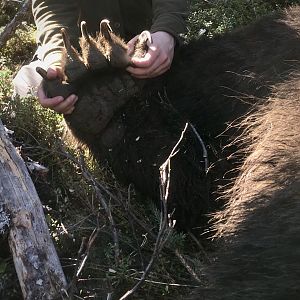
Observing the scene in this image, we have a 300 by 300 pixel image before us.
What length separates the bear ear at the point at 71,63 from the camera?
326cm

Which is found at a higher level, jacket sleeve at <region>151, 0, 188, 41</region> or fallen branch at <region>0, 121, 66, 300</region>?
jacket sleeve at <region>151, 0, 188, 41</region>

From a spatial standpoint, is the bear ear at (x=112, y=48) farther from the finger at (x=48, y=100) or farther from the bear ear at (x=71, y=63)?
the finger at (x=48, y=100)

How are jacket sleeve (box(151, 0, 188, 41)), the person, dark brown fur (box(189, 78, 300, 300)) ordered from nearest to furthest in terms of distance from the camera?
dark brown fur (box(189, 78, 300, 300)) < the person < jacket sleeve (box(151, 0, 188, 41))

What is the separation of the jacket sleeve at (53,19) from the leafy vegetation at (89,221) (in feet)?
1.43

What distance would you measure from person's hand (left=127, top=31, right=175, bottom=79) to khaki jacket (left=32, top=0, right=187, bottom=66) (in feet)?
0.47

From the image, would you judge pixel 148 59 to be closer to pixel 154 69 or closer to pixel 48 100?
pixel 154 69

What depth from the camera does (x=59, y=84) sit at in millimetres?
3367

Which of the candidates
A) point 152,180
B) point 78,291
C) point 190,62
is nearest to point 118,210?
point 152,180

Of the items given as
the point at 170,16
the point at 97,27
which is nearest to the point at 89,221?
the point at 170,16

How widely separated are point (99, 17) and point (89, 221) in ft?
5.56

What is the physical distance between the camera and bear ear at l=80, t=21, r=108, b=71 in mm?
3217

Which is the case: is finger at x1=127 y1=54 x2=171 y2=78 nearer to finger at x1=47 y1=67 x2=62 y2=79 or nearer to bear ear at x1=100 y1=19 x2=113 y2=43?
bear ear at x1=100 y1=19 x2=113 y2=43

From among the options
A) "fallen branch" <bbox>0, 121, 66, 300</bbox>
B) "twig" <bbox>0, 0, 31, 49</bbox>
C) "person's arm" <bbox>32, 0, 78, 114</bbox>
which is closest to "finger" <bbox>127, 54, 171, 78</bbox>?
"person's arm" <bbox>32, 0, 78, 114</bbox>

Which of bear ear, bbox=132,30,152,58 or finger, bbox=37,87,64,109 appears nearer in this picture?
finger, bbox=37,87,64,109
